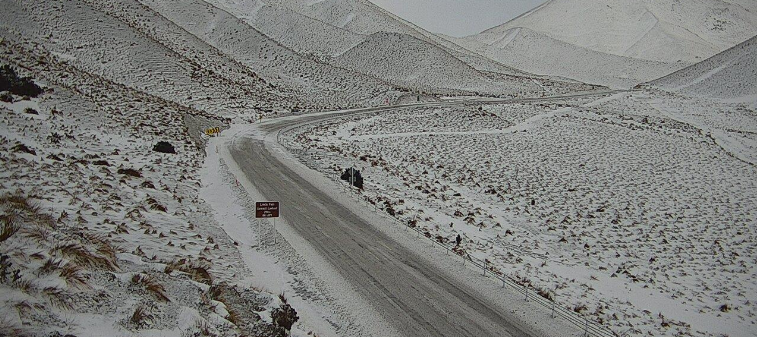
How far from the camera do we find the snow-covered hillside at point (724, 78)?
246ft

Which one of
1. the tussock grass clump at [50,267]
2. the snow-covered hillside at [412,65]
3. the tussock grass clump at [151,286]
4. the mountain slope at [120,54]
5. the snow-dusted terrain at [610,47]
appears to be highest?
the snow-dusted terrain at [610,47]

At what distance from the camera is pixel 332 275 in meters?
13.0

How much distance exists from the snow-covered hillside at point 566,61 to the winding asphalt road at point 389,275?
13272 cm

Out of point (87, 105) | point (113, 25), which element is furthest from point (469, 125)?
point (113, 25)

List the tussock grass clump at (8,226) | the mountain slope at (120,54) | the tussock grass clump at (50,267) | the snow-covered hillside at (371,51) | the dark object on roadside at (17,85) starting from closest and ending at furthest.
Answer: the tussock grass clump at (50,267) → the tussock grass clump at (8,226) → the dark object on roadside at (17,85) → the mountain slope at (120,54) → the snow-covered hillside at (371,51)

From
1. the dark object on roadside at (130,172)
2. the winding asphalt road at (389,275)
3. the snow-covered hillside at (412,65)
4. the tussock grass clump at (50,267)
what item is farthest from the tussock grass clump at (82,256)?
the snow-covered hillside at (412,65)

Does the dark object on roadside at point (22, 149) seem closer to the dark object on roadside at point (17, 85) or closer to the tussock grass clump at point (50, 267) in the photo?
the tussock grass clump at point (50, 267)

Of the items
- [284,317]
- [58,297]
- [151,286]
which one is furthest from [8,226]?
[284,317]

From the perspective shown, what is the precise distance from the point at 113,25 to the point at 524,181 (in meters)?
56.9

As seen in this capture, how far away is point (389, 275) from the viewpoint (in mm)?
A: 13320

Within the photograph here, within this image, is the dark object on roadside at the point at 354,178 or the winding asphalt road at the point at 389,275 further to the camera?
the dark object on roadside at the point at 354,178

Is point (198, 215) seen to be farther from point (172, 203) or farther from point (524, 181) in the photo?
point (524, 181)

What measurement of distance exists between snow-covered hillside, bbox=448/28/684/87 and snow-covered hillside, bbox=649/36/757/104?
3131 centimetres

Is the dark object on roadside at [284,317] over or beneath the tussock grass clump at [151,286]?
beneath
